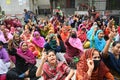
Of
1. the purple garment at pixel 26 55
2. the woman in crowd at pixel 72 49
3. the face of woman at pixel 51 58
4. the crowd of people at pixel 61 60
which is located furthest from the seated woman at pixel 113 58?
the woman in crowd at pixel 72 49

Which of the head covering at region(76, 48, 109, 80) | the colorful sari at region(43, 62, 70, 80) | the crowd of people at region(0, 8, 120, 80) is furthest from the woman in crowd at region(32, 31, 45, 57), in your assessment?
the head covering at region(76, 48, 109, 80)

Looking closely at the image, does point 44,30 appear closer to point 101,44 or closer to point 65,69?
point 101,44

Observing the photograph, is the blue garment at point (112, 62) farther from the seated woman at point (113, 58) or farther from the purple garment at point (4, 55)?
the purple garment at point (4, 55)

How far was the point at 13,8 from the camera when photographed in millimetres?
22266

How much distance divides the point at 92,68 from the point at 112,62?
57 centimetres

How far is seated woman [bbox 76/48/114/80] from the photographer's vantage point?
154 inches

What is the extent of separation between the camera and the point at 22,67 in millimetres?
5516

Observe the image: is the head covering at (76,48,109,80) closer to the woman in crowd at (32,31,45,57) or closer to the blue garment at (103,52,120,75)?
the blue garment at (103,52,120,75)

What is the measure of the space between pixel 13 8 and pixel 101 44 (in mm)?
15637

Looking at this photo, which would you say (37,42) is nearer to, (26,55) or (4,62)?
(4,62)

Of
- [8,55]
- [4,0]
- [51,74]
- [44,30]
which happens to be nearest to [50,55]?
[51,74]

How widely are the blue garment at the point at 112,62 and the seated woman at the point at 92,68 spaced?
29 centimetres

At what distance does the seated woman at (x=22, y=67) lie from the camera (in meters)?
5.46

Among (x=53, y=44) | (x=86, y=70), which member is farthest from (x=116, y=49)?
(x=53, y=44)
